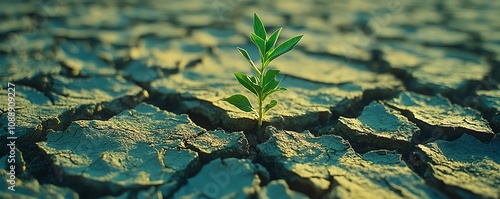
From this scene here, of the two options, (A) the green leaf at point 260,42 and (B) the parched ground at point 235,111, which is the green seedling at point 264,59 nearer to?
(A) the green leaf at point 260,42

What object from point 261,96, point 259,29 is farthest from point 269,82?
point 259,29

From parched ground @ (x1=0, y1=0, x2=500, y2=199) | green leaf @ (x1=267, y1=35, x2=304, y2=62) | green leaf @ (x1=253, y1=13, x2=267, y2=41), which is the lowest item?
parched ground @ (x1=0, y1=0, x2=500, y2=199)

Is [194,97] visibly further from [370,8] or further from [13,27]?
[370,8]

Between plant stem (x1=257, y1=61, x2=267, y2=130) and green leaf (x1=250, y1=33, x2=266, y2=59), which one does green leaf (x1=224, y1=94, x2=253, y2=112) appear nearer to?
plant stem (x1=257, y1=61, x2=267, y2=130)

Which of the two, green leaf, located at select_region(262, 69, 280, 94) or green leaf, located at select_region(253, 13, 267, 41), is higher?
green leaf, located at select_region(253, 13, 267, 41)

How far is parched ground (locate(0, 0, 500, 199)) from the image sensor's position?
1.38m

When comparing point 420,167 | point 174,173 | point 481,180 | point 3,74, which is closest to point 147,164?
point 174,173

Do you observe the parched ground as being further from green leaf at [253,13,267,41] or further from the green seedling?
green leaf at [253,13,267,41]

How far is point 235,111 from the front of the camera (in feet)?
5.92

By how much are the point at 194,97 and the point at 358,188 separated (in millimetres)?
947

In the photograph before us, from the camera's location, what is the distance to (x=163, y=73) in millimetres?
2379

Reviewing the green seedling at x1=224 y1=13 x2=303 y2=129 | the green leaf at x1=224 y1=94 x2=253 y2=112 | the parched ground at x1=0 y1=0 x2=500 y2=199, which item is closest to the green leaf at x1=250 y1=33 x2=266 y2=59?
the green seedling at x1=224 y1=13 x2=303 y2=129

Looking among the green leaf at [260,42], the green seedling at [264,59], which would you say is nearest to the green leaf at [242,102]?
the green seedling at [264,59]

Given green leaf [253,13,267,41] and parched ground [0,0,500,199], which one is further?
green leaf [253,13,267,41]
